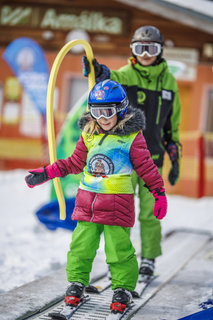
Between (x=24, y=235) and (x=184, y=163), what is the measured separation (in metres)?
5.37

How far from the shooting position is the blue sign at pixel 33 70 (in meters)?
9.88

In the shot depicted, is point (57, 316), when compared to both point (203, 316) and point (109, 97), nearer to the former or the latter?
point (203, 316)

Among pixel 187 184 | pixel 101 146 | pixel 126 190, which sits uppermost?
pixel 101 146

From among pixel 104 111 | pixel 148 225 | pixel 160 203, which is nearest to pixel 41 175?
pixel 104 111

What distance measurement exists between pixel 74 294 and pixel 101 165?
0.81 metres

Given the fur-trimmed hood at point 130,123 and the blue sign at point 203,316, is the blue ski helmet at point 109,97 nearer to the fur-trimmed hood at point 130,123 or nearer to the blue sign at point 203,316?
the fur-trimmed hood at point 130,123

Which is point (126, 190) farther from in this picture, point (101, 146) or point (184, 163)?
point (184, 163)

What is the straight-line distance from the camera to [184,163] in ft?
35.0

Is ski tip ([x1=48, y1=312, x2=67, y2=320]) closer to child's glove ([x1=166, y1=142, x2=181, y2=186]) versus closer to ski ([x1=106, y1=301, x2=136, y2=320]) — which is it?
ski ([x1=106, y1=301, x2=136, y2=320])

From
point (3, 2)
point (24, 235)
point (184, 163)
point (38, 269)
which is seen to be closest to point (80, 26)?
point (3, 2)

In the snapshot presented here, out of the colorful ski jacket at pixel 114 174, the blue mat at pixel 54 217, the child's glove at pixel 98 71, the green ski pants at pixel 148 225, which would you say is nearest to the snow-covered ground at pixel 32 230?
the blue mat at pixel 54 217

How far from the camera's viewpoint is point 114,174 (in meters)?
3.23

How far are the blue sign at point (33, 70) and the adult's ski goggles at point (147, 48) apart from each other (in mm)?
5782

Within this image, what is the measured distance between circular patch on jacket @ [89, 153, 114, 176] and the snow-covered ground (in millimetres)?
1263
